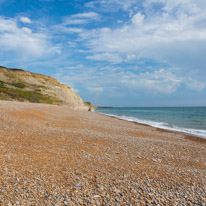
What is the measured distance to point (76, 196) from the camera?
5.10 m

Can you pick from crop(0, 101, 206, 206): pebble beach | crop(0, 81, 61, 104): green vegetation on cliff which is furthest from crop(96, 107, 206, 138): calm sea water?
crop(0, 81, 61, 104): green vegetation on cliff

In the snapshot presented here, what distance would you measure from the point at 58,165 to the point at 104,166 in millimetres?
2042

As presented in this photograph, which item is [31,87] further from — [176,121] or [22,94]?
[176,121]

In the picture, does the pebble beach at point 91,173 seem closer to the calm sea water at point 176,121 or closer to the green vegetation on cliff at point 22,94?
the calm sea water at point 176,121

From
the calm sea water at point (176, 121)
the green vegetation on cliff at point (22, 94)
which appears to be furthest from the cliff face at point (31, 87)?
the calm sea water at point (176, 121)

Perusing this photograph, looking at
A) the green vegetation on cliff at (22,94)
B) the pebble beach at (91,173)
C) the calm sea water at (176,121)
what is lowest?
the calm sea water at (176,121)

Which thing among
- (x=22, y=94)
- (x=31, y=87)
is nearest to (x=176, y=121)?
(x=22, y=94)

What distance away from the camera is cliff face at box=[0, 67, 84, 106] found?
62.8m

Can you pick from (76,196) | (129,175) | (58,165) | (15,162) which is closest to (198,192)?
(129,175)

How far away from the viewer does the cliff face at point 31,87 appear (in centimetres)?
6281

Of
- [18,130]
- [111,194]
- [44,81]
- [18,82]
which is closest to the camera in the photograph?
[111,194]

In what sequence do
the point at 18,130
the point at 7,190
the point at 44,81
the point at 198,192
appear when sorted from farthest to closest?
1. the point at 44,81
2. the point at 18,130
3. the point at 198,192
4. the point at 7,190

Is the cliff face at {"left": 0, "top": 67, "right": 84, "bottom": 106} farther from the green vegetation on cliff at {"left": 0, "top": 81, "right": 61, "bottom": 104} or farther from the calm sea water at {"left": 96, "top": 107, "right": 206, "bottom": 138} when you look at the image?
the calm sea water at {"left": 96, "top": 107, "right": 206, "bottom": 138}

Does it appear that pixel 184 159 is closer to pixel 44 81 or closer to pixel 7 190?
pixel 7 190
